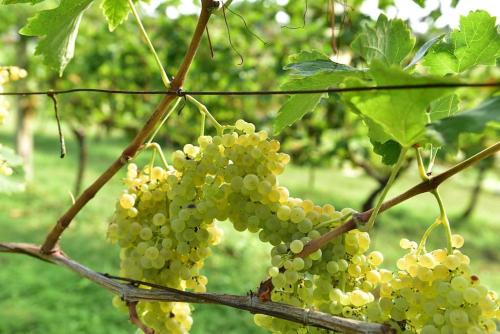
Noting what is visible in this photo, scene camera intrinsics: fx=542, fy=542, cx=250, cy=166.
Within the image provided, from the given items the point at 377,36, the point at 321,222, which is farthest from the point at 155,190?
the point at 377,36

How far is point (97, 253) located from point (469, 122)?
4.15 meters

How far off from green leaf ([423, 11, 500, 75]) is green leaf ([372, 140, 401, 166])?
0.34 ft

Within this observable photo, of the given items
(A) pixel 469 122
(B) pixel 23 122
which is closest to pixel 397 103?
(A) pixel 469 122

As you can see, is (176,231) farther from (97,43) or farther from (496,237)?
(496,237)

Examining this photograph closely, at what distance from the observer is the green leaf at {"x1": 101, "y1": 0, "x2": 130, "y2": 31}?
0.79m

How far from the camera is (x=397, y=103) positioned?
48 cm

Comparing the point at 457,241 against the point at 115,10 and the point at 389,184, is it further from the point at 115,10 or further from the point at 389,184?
the point at 115,10

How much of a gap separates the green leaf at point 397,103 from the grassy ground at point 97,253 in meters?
2.70

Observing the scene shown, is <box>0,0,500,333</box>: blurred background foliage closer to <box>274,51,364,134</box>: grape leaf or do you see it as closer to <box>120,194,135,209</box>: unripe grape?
<box>274,51,364,134</box>: grape leaf

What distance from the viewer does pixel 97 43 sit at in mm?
4918

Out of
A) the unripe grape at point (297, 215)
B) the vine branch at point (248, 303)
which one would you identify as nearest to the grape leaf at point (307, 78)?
the unripe grape at point (297, 215)

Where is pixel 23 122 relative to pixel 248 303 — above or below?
above

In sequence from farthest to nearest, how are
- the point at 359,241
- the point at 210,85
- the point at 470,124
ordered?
the point at 210,85
the point at 359,241
the point at 470,124

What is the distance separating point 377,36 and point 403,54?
39mm
